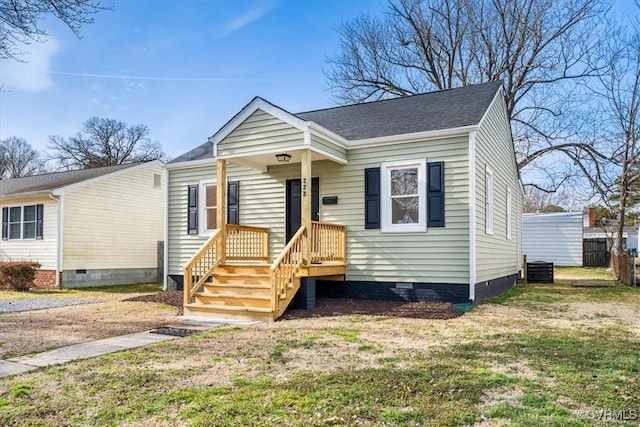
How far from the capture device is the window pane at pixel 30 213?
1599 cm

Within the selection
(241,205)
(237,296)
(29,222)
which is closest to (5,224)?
(29,222)

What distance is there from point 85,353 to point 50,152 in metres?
36.9

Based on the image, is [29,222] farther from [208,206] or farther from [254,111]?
[254,111]

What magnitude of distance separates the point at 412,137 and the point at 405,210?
1.51 m

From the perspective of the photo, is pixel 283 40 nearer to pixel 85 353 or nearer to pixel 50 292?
pixel 50 292

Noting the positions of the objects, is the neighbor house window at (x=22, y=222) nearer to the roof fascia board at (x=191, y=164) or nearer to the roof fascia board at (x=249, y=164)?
the roof fascia board at (x=191, y=164)

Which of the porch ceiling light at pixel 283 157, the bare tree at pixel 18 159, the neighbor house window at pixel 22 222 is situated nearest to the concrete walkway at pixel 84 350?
the porch ceiling light at pixel 283 157

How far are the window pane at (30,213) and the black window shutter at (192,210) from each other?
6.86m

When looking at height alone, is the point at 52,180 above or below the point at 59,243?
above

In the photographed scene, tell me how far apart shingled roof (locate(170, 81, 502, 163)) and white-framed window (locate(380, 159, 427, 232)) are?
29.1 inches

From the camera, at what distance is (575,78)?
66.5 ft

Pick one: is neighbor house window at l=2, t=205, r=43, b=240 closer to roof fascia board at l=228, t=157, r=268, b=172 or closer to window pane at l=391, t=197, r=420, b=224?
roof fascia board at l=228, t=157, r=268, b=172

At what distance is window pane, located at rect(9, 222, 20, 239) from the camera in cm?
1645

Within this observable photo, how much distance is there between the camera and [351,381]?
4.22m
